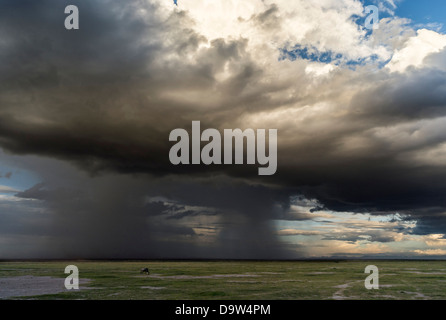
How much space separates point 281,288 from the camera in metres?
60.0

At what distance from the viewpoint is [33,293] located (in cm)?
5269
